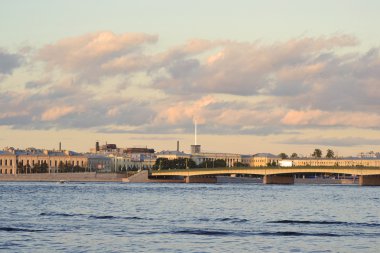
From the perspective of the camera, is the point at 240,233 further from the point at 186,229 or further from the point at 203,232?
the point at 186,229

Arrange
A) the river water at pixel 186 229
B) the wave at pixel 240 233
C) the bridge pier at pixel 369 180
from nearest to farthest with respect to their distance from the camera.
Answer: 1. the river water at pixel 186 229
2. the wave at pixel 240 233
3. the bridge pier at pixel 369 180

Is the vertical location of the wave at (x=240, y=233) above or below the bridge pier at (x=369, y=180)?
below

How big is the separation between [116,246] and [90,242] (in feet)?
7.50

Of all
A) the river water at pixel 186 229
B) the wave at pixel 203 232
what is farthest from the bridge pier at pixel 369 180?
the wave at pixel 203 232

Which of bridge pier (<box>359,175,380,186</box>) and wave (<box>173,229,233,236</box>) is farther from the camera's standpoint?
bridge pier (<box>359,175,380,186</box>)

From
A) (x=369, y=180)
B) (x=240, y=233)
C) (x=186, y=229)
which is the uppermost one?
(x=369, y=180)

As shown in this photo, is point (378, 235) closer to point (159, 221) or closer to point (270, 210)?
point (159, 221)

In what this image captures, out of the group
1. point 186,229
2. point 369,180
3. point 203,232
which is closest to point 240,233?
point 203,232

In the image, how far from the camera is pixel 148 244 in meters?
49.1

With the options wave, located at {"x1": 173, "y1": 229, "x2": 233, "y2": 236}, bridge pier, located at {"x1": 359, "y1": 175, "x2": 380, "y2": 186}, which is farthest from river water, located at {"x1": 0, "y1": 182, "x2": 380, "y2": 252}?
bridge pier, located at {"x1": 359, "y1": 175, "x2": 380, "y2": 186}

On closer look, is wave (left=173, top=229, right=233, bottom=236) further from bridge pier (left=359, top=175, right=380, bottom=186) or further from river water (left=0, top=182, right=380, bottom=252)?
bridge pier (left=359, top=175, right=380, bottom=186)

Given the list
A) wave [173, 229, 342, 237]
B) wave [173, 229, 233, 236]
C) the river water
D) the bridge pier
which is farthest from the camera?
the bridge pier

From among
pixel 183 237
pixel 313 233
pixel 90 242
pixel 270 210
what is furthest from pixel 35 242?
pixel 270 210

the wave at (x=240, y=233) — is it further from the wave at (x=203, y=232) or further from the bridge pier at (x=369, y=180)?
the bridge pier at (x=369, y=180)
